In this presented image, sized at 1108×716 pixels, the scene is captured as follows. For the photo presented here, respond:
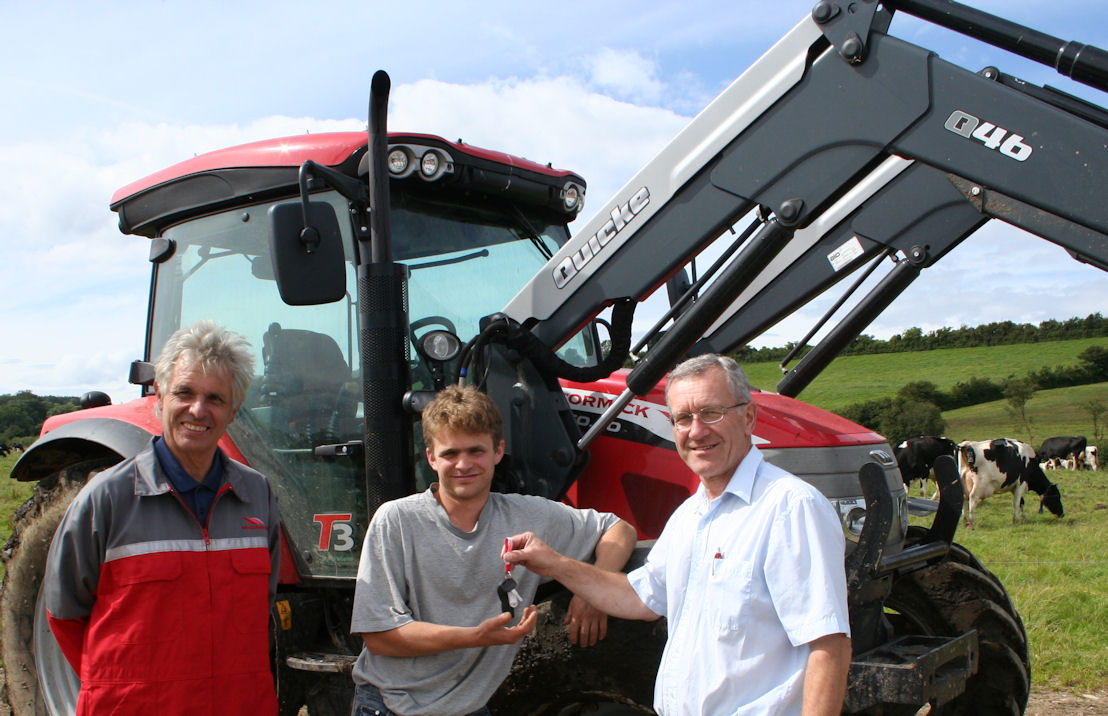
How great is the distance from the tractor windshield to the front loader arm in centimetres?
32

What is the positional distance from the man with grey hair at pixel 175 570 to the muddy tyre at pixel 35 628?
6.01 ft

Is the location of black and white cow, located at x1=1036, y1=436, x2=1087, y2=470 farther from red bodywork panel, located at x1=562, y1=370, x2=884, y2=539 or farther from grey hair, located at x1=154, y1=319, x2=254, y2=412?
grey hair, located at x1=154, y1=319, x2=254, y2=412

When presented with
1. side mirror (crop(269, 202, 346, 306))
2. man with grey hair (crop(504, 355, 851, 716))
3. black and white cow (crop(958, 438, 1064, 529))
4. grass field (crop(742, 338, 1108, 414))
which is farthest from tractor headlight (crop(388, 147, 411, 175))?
grass field (crop(742, 338, 1108, 414))

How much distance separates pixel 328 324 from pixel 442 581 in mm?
1370

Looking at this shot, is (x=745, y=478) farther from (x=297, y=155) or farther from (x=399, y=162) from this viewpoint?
(x=297, y=155)

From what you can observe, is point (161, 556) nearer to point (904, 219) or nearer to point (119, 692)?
point (119, 692)

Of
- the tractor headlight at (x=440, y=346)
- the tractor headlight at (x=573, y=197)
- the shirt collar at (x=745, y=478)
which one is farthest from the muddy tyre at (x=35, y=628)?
the shirt collar at (x=745, y=478)

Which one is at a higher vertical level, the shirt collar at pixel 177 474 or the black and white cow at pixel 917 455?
the black and white cow at pixel 917 455

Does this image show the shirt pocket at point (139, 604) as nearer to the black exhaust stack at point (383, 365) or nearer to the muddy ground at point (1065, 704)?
the black exhaust stack at point (383, 365)

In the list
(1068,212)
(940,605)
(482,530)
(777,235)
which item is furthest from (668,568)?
(940,605)

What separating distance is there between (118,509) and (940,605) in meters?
3.03

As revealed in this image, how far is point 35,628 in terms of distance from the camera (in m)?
4.08

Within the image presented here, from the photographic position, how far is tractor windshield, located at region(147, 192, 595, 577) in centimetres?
356

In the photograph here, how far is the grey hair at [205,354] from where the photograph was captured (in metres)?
2.45
